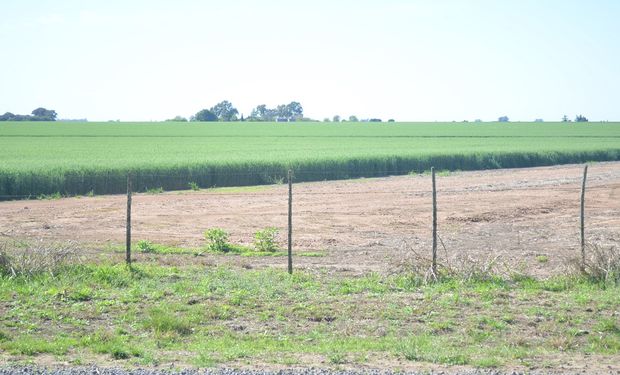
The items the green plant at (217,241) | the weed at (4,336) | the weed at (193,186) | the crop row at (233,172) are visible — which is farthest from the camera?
the weed at (193,186)

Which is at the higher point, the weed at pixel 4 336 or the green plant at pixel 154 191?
the green plant at pixel 154 191

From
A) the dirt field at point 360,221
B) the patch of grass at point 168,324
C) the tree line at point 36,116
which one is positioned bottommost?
the patch of grass at point 168,324

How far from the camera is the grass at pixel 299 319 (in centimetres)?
946

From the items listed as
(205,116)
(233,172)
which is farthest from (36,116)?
(233,172)

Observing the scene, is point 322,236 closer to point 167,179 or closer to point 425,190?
point 425,190

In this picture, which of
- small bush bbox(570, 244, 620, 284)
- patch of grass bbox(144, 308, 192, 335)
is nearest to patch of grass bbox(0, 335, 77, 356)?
patch of grass bbox(144, 308, 192, 335)

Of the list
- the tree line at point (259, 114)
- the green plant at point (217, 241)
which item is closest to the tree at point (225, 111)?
the tree line at point (259, 114)

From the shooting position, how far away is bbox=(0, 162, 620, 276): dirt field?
17.4 m

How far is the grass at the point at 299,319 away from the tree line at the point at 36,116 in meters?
130

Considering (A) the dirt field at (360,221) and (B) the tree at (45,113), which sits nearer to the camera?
(A) the dirt field at (360,221)

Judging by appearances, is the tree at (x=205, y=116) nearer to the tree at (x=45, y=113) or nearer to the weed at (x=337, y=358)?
the tree at (x=45, y=113)

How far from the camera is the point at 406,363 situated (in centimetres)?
912

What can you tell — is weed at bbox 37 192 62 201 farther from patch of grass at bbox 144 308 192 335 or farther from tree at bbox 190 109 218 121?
tree at bbox 190 109 218 121

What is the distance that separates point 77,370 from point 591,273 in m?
8.88
